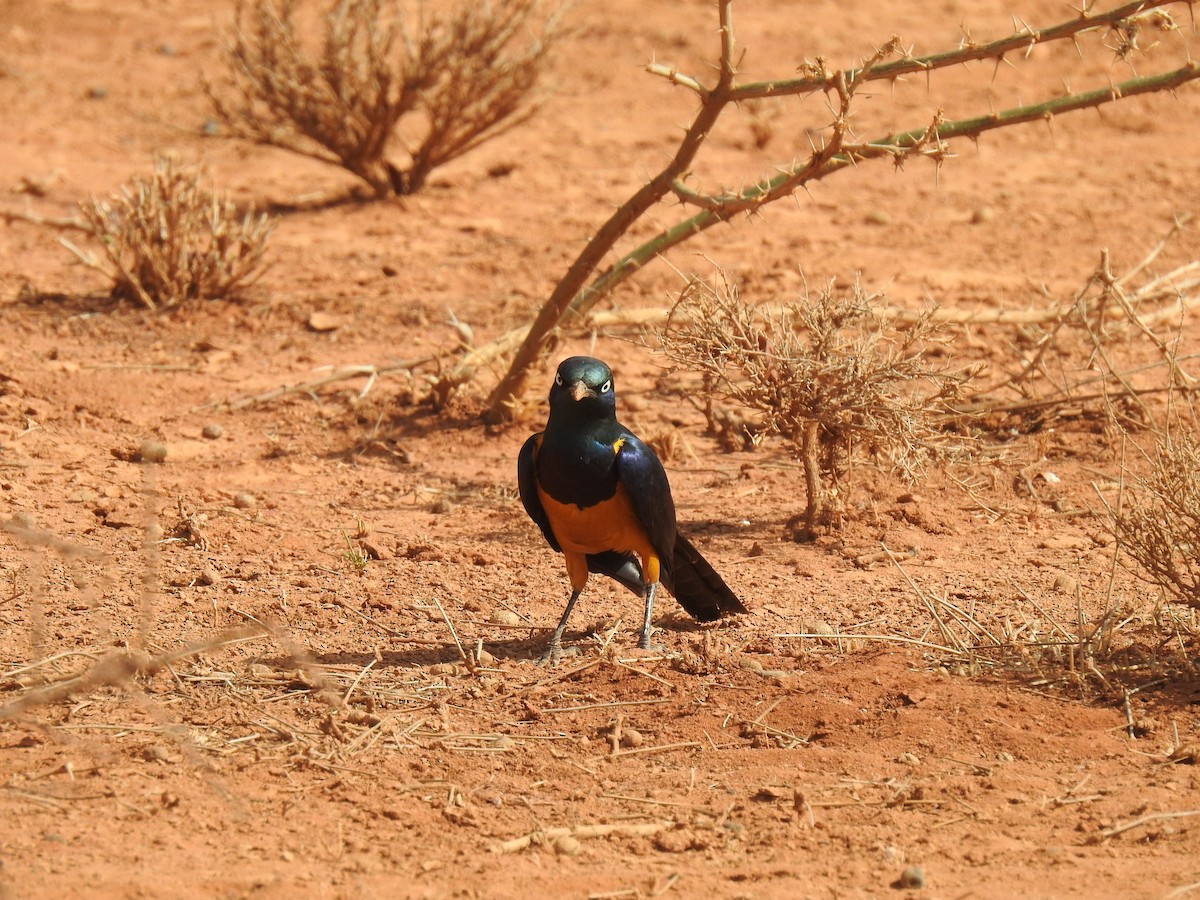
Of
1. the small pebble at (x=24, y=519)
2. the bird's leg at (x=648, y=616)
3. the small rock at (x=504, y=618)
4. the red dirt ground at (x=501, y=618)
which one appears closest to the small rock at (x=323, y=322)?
the red dirt ground at (x=501, y=618)

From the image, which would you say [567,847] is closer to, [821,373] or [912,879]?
[912,879]

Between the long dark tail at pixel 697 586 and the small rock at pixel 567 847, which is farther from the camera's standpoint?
the long dark tail at pixel 697 586

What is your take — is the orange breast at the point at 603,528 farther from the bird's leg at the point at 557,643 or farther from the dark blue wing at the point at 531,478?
the bird's leg at the point at 557,643

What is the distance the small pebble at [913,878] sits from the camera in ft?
11.7

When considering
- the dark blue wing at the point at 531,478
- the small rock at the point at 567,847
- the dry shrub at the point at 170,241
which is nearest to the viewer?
the small rock at the point at 567,847

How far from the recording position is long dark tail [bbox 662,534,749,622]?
5.12 m

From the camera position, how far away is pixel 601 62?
13570mm

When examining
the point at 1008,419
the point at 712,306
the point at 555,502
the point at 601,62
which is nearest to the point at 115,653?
the point at 555,502

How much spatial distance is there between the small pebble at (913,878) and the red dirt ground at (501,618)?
6cm

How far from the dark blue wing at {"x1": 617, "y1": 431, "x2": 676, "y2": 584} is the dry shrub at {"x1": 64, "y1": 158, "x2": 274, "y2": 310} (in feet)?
14.1

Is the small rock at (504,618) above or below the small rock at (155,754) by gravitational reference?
above

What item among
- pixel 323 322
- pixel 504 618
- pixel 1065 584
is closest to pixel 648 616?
pixel 504 618

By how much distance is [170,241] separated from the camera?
8312mm

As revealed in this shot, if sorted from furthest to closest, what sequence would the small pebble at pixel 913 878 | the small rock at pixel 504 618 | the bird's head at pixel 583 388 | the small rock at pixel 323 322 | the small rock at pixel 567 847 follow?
the small rock at pixel 323 322, the small rock at pixel 504 618, the bird's head at pixel 583 388, the small rock at pixel 567 847, the small pebble at pixel 913 878
